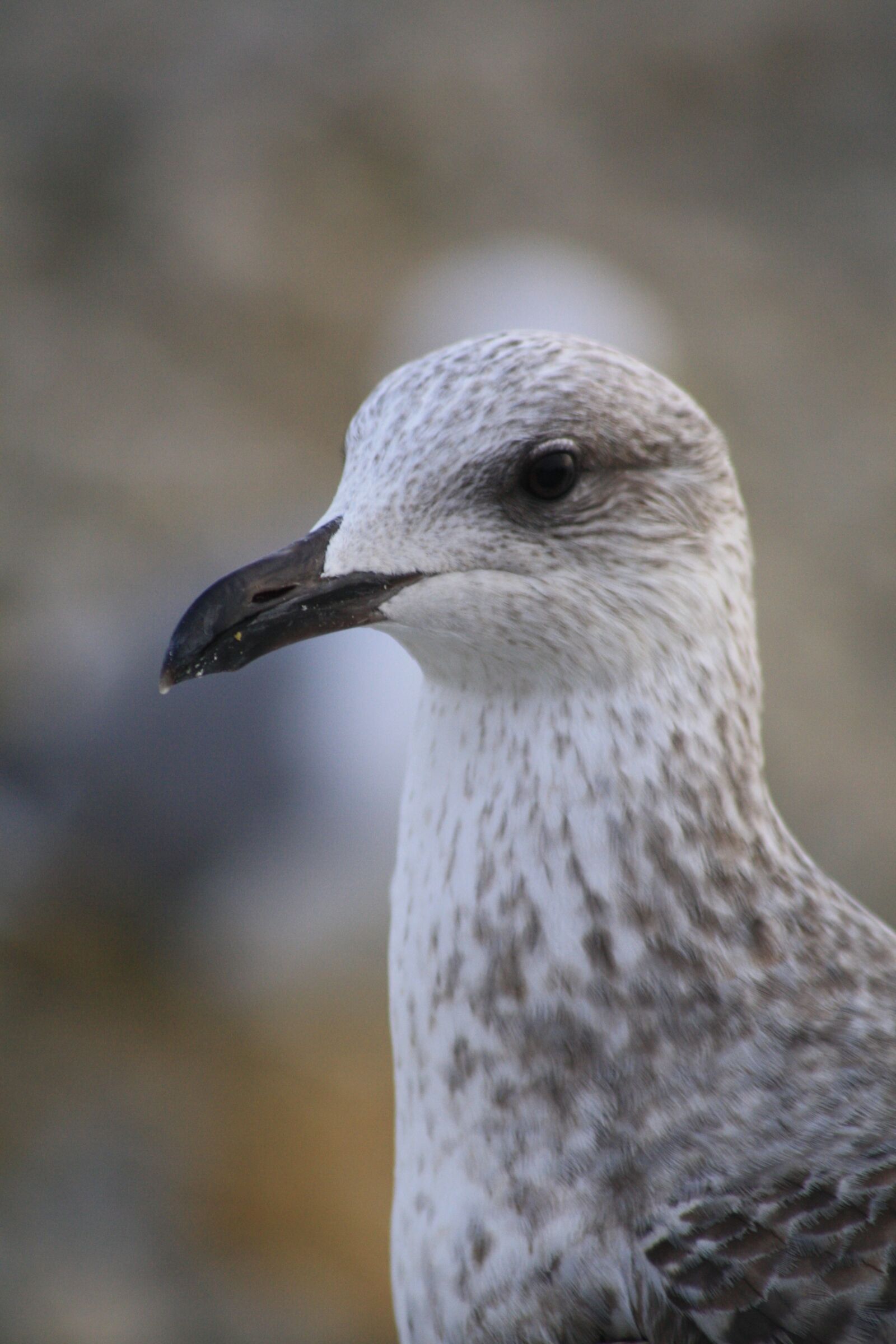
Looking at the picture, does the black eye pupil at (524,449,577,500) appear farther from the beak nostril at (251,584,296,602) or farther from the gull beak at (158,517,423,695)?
the beak nostril at (251,584,296,602)

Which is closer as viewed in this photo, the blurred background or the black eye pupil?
the black eye pupil

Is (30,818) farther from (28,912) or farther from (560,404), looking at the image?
(560,404)

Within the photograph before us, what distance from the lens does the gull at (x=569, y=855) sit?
1650 mm

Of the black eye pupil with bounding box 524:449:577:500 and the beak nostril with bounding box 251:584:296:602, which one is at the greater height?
the black eye pupil with bounding box 524:449:577:500

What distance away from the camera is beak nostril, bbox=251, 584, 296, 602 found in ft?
5.54

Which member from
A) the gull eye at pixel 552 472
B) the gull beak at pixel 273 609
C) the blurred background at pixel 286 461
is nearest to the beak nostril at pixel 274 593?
the gull beak at pixel 273 609

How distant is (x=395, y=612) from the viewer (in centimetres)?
172

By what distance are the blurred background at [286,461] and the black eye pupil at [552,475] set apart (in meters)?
3.17

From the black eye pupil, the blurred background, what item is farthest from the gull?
the blurred background

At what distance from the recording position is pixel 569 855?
1759 mm

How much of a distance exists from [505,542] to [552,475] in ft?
0.34

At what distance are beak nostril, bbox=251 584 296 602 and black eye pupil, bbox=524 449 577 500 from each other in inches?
12.9

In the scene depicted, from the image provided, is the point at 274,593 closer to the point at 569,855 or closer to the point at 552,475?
the point at 552,475

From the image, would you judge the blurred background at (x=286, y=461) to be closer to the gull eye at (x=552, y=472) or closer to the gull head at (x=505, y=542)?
the gull head at (x=505, y=542)
